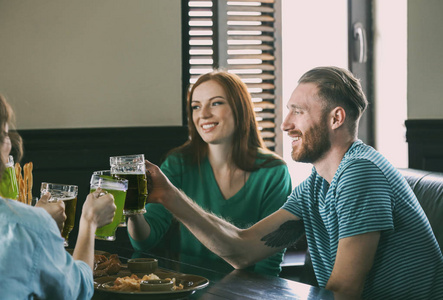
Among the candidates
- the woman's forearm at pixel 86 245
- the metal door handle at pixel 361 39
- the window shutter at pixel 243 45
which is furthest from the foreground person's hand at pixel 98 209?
the metal door handle at pixel 361 39

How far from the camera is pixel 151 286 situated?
1.41 metres

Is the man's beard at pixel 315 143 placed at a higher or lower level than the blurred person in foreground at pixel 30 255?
higher

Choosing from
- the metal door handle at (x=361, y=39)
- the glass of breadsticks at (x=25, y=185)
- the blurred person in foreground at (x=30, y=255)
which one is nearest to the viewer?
the blurred person in foreground at (x=30, y=255)

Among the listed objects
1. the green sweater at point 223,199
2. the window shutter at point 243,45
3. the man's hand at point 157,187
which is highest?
the window shutter at point 243,45

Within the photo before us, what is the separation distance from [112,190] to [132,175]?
0.46ft

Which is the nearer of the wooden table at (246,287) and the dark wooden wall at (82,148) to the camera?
the wooden table at (246,287)

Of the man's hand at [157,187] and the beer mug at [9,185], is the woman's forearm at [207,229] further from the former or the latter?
the beer mug at [9,185]

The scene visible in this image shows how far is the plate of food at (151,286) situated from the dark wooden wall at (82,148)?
1.14 m

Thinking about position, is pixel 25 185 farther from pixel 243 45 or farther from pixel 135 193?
pixel 243 45

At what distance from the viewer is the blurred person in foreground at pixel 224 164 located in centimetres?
245

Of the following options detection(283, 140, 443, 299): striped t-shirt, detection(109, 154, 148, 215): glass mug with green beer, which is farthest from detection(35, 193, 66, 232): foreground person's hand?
detection(283, 140, 443, 299): striped t-shirt

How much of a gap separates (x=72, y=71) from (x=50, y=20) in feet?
0.80

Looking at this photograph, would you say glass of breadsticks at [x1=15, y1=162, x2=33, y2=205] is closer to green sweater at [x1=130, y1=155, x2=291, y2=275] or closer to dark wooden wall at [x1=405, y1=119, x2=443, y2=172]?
green sweater at [x1=130, y1=155, x2=291, y2=275]

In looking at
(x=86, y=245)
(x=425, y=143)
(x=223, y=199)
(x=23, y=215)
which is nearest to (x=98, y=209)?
(x=86, y=245)
